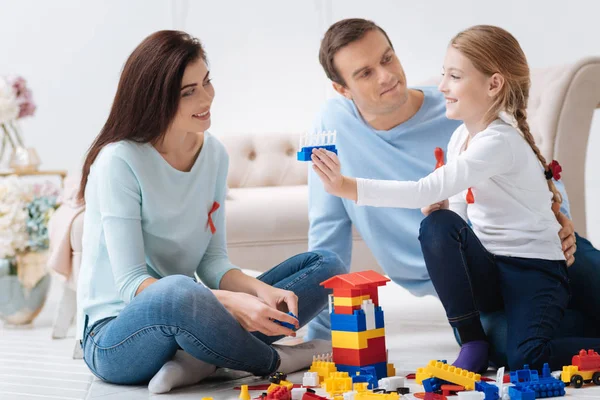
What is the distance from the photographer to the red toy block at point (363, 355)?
162 centimetres

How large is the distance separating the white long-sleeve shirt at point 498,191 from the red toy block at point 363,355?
299 mm

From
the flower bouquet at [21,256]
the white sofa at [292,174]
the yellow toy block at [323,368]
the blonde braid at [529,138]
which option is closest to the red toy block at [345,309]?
the yellow toy block at [323,368]

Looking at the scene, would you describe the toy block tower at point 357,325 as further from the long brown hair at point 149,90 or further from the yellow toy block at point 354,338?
the long brown hair at point 149,90

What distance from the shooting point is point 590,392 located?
150cm

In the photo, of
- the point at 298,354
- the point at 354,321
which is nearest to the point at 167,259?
the point at 298,354

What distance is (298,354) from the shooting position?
1848 mm

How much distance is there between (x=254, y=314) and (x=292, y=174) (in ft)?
7.57

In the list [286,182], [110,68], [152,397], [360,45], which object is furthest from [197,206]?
[110,68]

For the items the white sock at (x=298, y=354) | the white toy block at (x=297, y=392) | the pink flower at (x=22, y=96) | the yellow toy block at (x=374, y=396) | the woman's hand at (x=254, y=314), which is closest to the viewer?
the yellow toy block at (x=374, y=396)

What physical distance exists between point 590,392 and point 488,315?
0.37m

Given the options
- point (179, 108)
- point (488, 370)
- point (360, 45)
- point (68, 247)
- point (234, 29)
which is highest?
point (234, 29)

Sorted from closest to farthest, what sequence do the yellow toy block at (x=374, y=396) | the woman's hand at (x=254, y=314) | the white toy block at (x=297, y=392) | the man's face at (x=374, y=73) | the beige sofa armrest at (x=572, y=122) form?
the yellow toy block at (x=374, y=396) → the white toy block at (x=297, y=392) → the woman's hand at (x=254, y=314) → the man's face at (x=374, y=73) → the beige sofa armrest at (x=572, y=122)

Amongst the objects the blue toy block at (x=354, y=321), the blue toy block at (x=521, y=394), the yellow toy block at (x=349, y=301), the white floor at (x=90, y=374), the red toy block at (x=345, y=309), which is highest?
the yellow toy block at (x=349, y=301)

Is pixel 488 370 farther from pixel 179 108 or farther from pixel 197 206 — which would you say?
pixel 179 108
